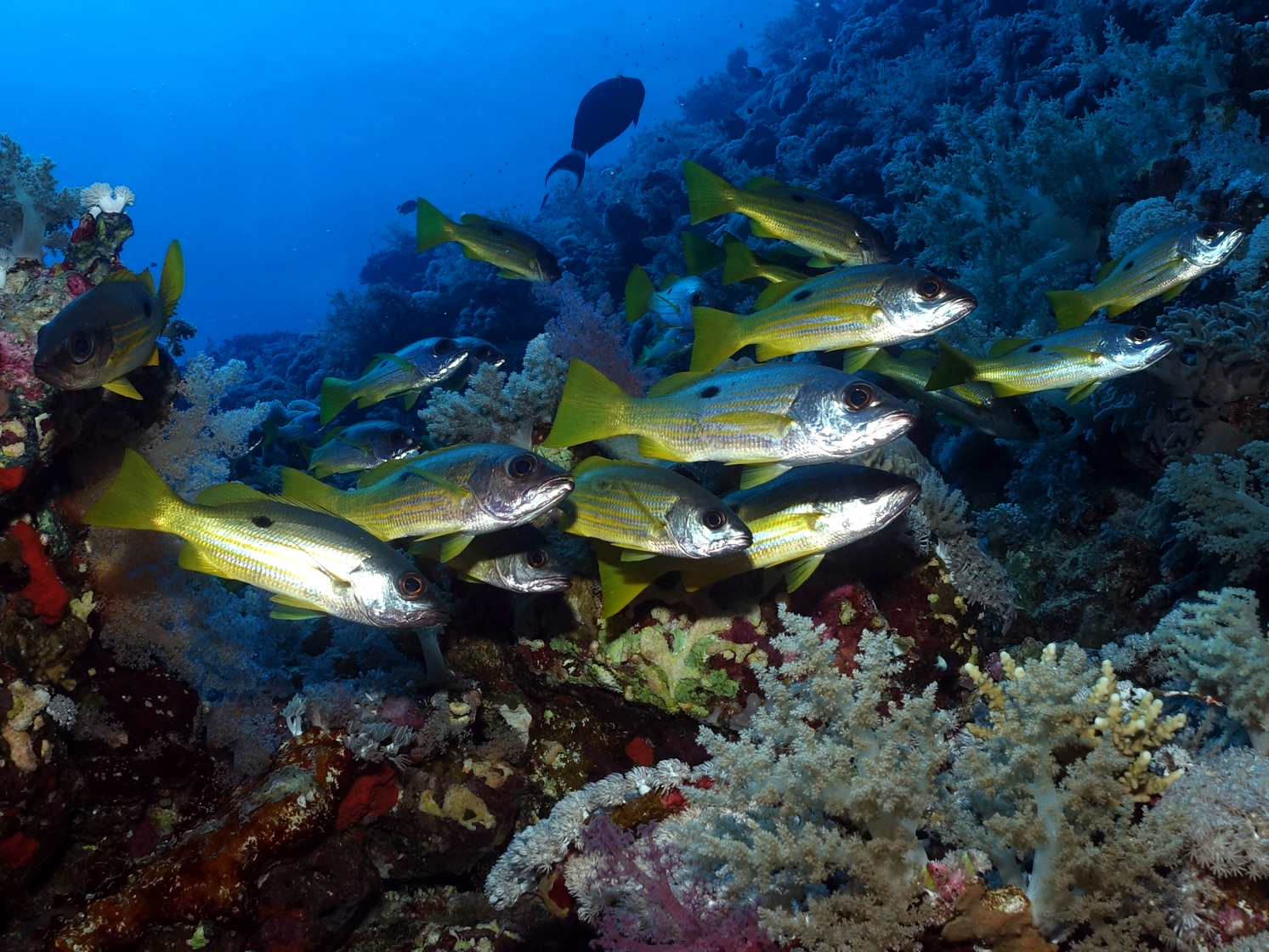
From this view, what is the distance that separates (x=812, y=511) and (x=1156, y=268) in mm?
3162

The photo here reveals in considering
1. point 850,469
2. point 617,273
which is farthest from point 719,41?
point 850,469

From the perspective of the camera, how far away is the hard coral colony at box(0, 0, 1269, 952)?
7.72 ft

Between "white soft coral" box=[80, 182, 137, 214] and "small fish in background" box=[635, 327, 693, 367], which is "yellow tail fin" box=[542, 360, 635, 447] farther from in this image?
"small fish in background" box=[635, 327, 693, 367]

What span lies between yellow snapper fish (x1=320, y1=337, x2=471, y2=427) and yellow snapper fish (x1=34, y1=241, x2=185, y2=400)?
2.43 m

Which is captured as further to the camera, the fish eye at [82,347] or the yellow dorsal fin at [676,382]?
the yellow dorsal fin at [676,382]

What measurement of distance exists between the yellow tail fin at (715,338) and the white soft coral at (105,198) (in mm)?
4162

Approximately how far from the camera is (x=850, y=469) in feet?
9.87

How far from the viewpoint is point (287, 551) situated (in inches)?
104

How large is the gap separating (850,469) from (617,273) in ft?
49.9

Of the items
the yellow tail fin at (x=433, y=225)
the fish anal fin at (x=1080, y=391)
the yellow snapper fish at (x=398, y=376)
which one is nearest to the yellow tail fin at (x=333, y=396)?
the yellow snapper fish at (x=398, y=376)

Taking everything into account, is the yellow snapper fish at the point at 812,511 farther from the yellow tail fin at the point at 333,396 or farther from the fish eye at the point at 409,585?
the yellow tail fin at the point at 333,396

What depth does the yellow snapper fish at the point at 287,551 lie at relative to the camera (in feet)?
8.61

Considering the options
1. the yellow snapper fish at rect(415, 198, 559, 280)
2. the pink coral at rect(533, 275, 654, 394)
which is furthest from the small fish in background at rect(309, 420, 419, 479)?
the yellow snapper fish at rect(415, 198, 559, 280)

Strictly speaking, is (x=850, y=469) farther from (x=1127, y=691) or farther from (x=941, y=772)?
(x=1127, y=691)
